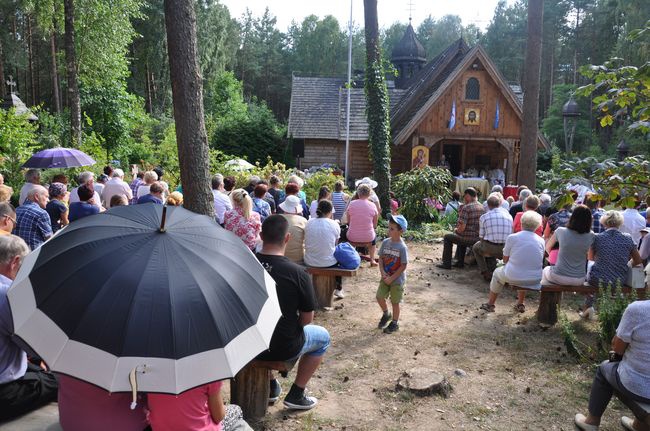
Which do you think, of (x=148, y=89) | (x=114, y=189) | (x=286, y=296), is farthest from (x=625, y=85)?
(x=148, y=89)

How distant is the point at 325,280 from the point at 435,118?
16648mm

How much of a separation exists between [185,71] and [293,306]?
10.6ft

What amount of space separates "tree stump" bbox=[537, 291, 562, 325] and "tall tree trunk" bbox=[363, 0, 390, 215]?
8.13 metres

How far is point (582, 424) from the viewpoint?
440cm

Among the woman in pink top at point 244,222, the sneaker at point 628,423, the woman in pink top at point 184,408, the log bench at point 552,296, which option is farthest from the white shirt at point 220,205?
the sneaker at point 628,423

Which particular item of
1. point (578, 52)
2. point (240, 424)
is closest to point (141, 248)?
point (240, 424)

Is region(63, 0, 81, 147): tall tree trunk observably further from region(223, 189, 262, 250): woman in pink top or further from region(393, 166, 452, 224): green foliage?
region(223, 189, 262, 250): woman in pink top

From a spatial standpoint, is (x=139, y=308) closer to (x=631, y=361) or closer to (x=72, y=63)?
(x=631, y=361)

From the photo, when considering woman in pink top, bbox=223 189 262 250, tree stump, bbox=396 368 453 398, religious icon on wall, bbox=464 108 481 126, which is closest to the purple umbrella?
woman in pink top, bbox=223 189 262 250

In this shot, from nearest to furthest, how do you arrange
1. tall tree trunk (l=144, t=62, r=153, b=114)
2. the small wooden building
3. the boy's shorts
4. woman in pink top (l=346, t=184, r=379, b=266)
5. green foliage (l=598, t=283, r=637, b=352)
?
Answer: green foliage (l=598, t=283, r=637, b=352) < the boy's shorts < woman in pink top (l=346, t=184, r=379, b=266) < the small wooden building < tall tree trunk (l=144, t=62, r=153, b=114)

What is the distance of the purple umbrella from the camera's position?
10641mm

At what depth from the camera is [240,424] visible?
136 inches

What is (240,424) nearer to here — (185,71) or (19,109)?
(185,71)

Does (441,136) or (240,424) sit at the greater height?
(441,136)
